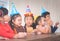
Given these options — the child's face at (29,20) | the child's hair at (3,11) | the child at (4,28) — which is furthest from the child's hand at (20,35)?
the child's hair at (3,11)

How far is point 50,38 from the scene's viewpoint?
142 centimetres

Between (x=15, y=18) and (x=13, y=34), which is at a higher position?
(x=15, y=18)

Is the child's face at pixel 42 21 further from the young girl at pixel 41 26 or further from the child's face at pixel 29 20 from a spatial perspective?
the child's face at pixel 29 20

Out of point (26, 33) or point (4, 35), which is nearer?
point (4, 35)

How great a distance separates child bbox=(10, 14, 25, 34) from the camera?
146 centimetres

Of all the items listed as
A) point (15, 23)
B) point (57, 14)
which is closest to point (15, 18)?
point (15, 23)

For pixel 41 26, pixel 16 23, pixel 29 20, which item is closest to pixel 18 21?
pixel 16 23

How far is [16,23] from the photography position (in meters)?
1.48

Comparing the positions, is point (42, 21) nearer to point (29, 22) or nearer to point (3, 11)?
point (29, 22)

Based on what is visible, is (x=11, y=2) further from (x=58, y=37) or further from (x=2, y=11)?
(x=58, y=37)

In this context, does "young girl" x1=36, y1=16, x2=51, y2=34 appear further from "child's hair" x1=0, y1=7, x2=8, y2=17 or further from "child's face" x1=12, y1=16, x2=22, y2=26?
"child's hair" x1=0, y1=7, x2=8, y2=17

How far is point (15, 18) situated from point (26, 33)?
180 millimetres

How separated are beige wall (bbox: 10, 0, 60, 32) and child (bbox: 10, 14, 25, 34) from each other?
0.22ft

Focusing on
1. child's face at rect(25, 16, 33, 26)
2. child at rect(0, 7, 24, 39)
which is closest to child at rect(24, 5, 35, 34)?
child's face at rect(25, 16, 33, 26)
